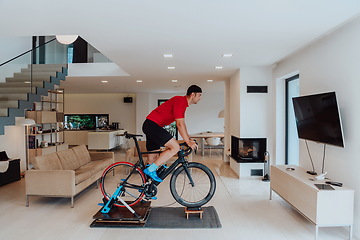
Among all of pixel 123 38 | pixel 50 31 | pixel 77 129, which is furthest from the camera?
pixel 77 129

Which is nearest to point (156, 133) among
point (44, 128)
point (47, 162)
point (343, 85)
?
point (47, 162)

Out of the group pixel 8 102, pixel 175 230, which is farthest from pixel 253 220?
pixel 8 102

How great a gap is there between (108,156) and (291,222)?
406cm

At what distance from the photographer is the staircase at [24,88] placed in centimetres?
492

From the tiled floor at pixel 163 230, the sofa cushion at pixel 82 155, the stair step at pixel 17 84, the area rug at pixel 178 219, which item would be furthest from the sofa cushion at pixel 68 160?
the area rug at pixel 178 219

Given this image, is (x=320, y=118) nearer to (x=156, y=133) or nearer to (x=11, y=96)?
(x=156, y=133)

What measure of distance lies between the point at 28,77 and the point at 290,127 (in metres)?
5.86

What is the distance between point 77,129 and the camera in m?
12.3

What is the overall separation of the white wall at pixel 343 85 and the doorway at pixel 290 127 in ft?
3.86

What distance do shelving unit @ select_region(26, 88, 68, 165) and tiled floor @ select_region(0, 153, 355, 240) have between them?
82.2 inches

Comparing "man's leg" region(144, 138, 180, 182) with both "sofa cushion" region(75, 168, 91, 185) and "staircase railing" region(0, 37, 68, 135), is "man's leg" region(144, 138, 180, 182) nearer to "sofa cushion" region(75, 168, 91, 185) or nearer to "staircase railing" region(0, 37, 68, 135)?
"sofa cushion" region(75, 168, 91, 185)

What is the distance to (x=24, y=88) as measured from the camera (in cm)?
546

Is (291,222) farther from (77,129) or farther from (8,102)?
(77,129)

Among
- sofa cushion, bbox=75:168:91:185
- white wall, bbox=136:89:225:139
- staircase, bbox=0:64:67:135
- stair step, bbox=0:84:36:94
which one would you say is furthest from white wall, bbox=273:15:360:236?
white wall, bbox=136:89:225:139
